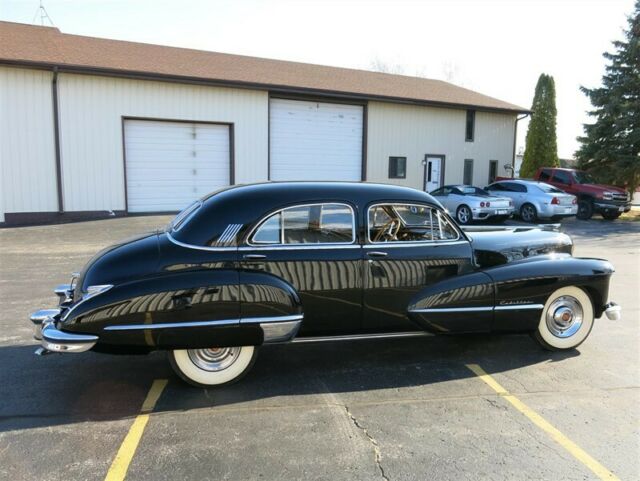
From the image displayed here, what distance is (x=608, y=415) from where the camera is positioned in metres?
3.75

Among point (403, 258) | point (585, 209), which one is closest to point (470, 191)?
point (585, 209)

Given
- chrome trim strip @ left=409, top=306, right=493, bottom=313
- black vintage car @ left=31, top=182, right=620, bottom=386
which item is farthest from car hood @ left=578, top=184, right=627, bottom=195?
chrome trim strip @ left=409, top=306, right=493, bottom=313

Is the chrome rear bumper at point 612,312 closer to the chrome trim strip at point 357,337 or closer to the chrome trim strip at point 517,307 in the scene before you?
the chrome trim strip at point 517,307

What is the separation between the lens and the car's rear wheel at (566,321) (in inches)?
196

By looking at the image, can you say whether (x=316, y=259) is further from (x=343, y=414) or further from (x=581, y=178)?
(x=581, y=178)

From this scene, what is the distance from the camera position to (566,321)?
5020 millimetres

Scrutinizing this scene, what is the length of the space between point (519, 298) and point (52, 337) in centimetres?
403

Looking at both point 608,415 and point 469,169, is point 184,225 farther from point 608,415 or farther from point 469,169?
point 469,169

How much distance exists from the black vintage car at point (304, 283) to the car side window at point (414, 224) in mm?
11

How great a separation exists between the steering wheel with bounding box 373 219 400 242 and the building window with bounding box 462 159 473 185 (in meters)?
20.8

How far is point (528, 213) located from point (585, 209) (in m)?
3.26

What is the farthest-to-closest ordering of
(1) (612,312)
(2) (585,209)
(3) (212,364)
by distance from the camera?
1. (2) (585,209)
2. (1) (612,312)
3. (3) (212,364)

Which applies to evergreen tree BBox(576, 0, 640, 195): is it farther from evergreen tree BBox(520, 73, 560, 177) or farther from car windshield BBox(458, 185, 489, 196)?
car windshield BBox(458, 185, 489, 196)

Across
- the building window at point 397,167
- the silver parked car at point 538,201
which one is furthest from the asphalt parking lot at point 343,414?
the building window at point 397,167
